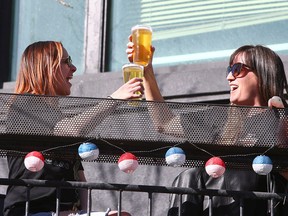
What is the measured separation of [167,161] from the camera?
18.8 feet

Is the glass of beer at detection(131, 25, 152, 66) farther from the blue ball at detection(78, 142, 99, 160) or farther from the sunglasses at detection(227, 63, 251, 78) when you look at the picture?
the blue ball at detection(78, 142, 99, 160)

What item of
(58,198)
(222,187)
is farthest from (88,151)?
(222,187)

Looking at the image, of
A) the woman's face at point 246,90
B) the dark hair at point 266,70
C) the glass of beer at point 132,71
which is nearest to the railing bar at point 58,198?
the glass of beer at point 132,71

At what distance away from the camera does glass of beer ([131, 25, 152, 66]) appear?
21.4 ft

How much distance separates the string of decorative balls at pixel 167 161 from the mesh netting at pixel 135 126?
11 cm

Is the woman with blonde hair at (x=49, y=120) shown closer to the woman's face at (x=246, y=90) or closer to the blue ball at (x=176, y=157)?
the blue ball at (x=176, y=157)

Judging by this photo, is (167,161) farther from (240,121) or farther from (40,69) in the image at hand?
(40,69)

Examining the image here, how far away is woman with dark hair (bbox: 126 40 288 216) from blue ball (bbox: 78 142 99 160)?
369 millimetres

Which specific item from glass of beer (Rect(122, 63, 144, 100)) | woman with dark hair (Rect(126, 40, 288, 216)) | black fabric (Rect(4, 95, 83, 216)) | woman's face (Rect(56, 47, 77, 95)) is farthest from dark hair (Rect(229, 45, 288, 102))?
black fabric (Rect(4, 95, 83, 216))

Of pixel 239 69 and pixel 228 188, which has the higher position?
pixel 239 69

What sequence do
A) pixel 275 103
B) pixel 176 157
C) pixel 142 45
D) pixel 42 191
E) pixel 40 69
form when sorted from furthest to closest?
pixel 40 69
pixel 142 45
pixel 42 191
pixel 275 103
pixel 176 157

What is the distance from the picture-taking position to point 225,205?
6188 mm

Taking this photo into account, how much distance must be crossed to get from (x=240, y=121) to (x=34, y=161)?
1.11 metres

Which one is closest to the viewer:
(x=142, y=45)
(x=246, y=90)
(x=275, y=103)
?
(x=275, y=103)
